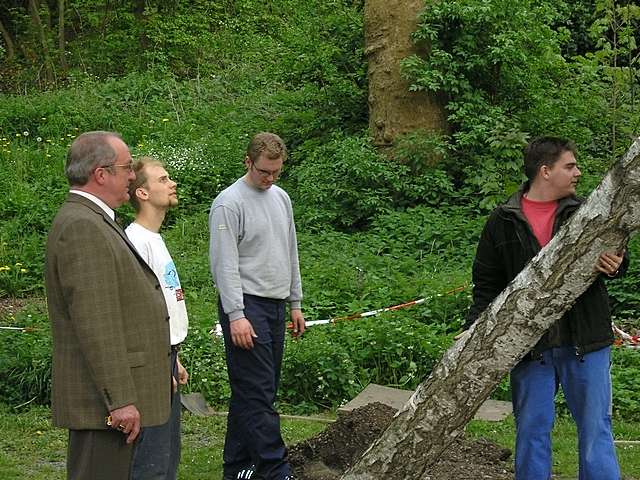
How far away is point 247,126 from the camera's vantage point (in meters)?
16.8

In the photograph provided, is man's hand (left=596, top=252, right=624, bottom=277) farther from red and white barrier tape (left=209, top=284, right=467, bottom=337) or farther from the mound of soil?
red and white barrier tape (left=209, top=284, right=467, bottom=337)

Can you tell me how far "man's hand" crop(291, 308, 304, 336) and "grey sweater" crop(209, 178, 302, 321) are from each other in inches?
8.6

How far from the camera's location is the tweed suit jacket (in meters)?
4.52

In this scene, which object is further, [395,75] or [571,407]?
[395,75]

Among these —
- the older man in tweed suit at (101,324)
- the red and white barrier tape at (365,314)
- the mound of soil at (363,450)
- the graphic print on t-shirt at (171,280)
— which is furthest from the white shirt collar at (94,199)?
the red and white barrier tape at (365,314)

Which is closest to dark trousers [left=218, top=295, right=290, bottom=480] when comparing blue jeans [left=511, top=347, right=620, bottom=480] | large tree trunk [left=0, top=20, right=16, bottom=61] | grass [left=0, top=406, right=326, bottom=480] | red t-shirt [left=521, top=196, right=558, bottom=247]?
grass [left=0, top=406, right=326, bottom=480]

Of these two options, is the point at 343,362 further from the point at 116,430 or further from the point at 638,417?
the point at 116,430

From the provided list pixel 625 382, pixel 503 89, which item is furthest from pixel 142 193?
pixel 503 89

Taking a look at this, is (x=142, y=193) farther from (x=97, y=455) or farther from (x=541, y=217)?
(x=541, y=217)

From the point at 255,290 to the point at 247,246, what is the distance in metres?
0.25

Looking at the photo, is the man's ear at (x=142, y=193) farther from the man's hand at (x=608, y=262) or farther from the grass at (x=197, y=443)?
the man's hand at (x=608, y=262)

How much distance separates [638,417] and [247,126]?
9776 millimetres

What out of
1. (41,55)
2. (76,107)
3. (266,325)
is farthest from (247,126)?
(266,325)

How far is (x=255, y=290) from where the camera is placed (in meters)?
6.45
